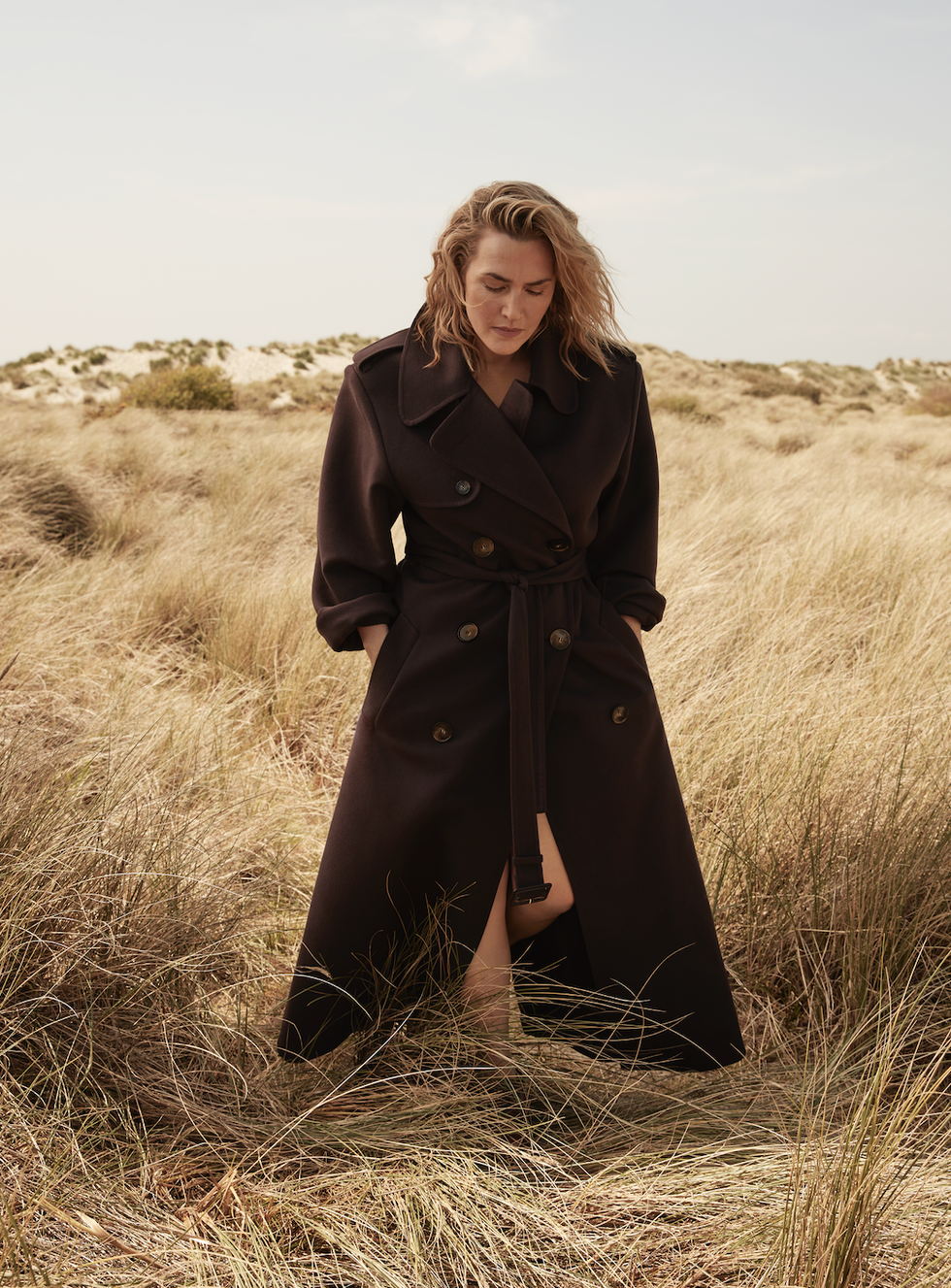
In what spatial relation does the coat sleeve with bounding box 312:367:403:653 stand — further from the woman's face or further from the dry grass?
the dry grass

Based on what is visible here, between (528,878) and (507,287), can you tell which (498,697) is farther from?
(507,287)

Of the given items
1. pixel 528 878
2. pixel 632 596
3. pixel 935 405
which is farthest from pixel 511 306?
pixel 935 405

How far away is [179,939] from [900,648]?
321 cm

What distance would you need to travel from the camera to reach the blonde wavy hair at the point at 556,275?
1.83 metres

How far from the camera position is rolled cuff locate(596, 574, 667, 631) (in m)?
2.14

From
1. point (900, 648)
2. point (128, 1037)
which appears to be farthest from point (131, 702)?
point (900, 648)

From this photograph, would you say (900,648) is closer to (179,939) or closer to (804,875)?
(804,875)

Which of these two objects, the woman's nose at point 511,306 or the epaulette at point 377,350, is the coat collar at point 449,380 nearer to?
the epaulette at point 377,350

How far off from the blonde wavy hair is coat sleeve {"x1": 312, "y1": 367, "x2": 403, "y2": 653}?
0.21 m

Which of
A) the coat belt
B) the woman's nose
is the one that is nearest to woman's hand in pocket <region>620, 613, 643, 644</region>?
the coat belt

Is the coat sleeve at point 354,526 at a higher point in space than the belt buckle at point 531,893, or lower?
higher

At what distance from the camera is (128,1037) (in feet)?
6.50

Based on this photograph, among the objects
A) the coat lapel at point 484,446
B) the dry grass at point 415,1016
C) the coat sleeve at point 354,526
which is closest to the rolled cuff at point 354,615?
the coat sleeve at point 354,526

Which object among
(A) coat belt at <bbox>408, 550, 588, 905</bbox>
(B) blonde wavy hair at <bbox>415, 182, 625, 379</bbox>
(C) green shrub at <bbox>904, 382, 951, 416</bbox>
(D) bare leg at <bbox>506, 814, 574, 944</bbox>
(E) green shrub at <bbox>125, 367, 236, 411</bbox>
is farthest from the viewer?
(C) green shrub at <bbox>904, 382, 951, 416</bbox>
